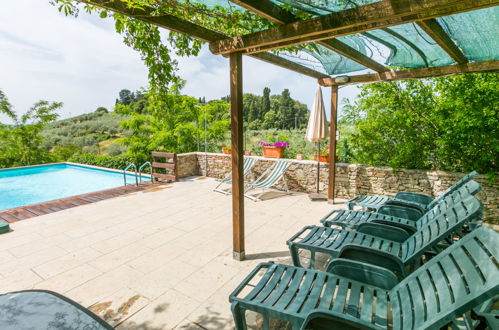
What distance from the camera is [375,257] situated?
7.06ft

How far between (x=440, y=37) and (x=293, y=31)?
176cm

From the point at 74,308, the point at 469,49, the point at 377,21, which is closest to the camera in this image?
the point at 74,308

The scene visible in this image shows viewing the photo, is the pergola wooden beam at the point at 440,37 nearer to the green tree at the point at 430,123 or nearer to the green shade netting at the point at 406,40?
the green shade netting at the point at 406,40

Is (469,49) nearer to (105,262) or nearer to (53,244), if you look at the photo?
(105,262)

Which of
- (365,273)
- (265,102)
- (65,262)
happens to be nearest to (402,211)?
(365,273)

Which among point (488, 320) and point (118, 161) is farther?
point (118, 161)

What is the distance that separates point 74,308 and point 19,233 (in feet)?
12.8

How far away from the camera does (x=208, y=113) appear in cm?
1352

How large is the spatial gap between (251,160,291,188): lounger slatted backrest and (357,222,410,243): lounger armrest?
328 centimetres

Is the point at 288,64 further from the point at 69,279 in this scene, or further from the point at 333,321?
the point at 69,279

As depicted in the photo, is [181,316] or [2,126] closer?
[181,316]

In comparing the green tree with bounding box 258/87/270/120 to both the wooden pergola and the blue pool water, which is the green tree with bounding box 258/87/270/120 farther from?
the wooden pergola

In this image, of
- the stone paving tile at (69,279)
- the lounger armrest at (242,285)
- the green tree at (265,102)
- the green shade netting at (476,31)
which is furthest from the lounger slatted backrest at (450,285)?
the green tree at (265,102)

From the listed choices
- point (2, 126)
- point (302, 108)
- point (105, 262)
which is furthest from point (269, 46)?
point (302, 108)
